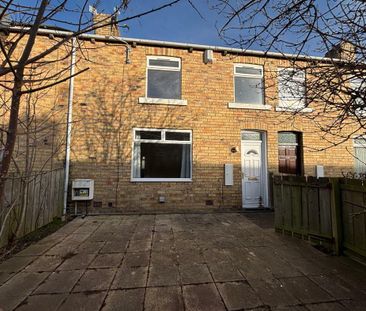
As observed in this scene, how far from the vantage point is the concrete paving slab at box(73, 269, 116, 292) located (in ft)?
9.29

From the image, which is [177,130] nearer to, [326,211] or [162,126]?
[162,126]

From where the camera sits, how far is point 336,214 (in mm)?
3977

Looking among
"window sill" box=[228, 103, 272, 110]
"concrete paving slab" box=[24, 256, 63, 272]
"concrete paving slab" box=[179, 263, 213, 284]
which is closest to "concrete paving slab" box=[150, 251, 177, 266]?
"concrete paving slab" box=[179, 263, 213, 284]

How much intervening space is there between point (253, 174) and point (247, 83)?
321 cm

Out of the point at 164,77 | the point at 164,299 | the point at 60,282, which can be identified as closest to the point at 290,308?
the point at 164,299

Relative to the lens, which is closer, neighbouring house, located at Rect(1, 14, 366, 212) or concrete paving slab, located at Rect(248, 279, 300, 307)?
concrete paving slab, located at Rect(248, 279, 300, 307)

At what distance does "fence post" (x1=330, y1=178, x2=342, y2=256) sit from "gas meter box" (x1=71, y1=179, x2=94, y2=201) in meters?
6.00

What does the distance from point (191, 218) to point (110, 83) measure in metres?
4.88

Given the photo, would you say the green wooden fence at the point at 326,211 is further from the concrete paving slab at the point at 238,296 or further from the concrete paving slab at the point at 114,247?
the concrete paving slab at the point at 114,247

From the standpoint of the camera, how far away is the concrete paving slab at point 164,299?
2477 mm

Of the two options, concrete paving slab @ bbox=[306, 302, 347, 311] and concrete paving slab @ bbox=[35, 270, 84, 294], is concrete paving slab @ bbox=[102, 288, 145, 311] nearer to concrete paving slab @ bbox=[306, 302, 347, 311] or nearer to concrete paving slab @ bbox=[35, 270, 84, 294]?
concrete paving slab @ bbox=[35, 270, 84, 294]

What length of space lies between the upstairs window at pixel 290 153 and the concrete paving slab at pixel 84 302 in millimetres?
7074

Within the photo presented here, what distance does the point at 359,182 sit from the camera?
12.0 feet

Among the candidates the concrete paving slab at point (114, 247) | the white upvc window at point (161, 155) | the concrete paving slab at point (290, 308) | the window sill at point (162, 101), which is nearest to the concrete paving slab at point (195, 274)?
the concrete paving slab at point (290, 308)
